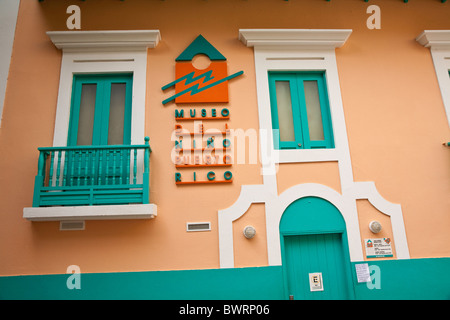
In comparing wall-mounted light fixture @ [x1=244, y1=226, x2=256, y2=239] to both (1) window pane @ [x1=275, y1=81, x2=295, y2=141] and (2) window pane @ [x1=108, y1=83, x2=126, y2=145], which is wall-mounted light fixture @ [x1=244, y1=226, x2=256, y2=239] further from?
(2) window pane @ [x1=108, y1=83, x2=126, y2=145]

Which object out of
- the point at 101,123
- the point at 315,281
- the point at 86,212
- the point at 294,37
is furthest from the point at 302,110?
the point at 86,212

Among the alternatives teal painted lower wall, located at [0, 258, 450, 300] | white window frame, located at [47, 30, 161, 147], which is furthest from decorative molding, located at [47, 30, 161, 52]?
teal painted lower wall, located at [0, 258, 450, 300]

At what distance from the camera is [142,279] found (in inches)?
209

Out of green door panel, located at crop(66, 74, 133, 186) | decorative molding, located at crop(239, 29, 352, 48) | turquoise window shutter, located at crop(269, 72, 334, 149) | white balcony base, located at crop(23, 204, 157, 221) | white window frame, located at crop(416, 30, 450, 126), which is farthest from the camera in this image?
white window frame, located at crop(416, 30, 450, 126)

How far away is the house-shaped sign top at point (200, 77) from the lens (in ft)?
20.0

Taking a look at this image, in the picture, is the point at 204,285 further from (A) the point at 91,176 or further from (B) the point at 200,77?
(B) the point at 200,77

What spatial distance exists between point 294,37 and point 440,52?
309 cm

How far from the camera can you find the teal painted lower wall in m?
5.24

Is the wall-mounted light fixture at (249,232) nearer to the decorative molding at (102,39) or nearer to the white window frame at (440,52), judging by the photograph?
the decorative molding at (102,39)

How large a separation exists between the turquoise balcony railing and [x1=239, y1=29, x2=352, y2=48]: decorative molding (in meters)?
2.82

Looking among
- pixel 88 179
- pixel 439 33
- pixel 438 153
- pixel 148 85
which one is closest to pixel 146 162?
pixel 88 179

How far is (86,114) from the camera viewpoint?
20.3 ft

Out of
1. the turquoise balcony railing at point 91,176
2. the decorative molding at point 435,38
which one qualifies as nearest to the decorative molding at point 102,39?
the turquoise balcony railing at point 91,176

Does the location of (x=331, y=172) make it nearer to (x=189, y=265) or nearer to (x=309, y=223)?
(x=309, y=223)
